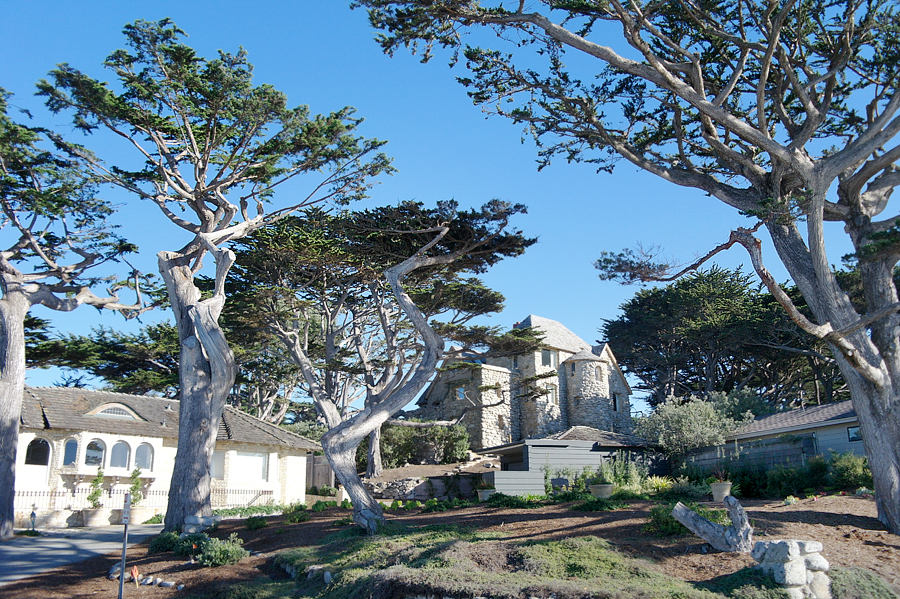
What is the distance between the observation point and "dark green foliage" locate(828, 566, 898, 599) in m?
7.62

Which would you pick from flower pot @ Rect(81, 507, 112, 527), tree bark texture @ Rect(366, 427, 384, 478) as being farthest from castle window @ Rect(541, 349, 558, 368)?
flower pot @ Rect(81, 507, 112, 527)

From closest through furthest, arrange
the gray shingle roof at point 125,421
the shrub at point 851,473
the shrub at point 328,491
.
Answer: the shrub at point 851,473 < the gray shingle roof at point 125,421 < the shrub at point 328,491

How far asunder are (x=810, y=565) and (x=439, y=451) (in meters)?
26.4

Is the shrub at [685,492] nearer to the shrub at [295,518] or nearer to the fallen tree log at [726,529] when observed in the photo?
the fallen tree log at [726,529]

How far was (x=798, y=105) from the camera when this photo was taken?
14.3m

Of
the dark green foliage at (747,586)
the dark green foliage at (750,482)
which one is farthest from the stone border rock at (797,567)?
the dark green foliage at (750,482)

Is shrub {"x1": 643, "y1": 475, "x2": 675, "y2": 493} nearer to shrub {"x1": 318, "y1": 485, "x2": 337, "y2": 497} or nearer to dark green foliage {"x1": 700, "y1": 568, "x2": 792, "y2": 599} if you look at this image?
dark green foliage {"x1": 700, "y1": 568, "x2": 792, "y2": 599}

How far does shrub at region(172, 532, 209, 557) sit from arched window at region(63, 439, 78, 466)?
12212 mm

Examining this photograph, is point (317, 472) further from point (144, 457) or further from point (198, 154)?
point (198, 154)

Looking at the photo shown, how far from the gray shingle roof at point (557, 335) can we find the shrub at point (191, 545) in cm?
2834

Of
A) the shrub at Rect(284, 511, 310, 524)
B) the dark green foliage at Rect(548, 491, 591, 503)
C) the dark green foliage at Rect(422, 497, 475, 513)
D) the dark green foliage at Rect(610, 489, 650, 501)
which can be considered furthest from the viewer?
the dark green foliage at Rect(422, 497, 475, 513)

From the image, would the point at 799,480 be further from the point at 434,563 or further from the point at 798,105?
the point at 434,563

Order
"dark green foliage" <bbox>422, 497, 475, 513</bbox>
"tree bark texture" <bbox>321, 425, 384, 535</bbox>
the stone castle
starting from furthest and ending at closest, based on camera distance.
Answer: the stone castle → "dark green foliage" <bbox>422, 497, 475, 513</bbox> → "tree bark texture" <bbox>321, 425, 384, 535</bbox>

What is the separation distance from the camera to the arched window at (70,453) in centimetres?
2303
